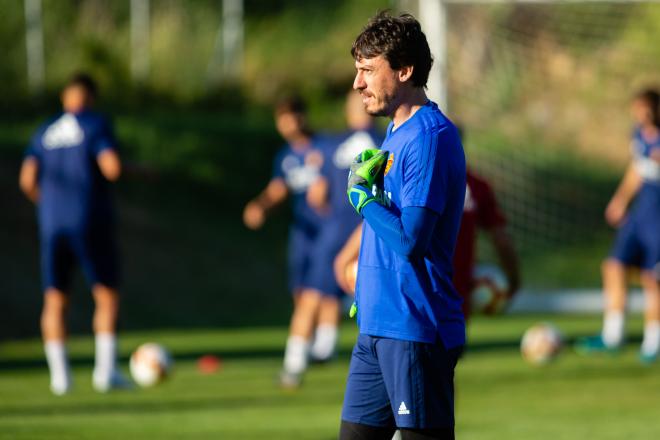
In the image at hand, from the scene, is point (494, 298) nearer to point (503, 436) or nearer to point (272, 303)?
point (503, 436)

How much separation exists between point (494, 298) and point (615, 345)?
537 centimetres

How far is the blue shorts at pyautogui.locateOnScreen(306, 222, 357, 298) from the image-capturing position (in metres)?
11.4

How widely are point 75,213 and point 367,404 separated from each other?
222 inches

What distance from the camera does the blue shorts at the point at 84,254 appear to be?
10023 millimetres

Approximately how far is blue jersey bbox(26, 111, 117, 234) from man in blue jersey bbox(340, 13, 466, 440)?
219 inches

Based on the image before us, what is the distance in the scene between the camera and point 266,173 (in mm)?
23406

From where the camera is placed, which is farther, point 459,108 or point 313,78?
point 313,78

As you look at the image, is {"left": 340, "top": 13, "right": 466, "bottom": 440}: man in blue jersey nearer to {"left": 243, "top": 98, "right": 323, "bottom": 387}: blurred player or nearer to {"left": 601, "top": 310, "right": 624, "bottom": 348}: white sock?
{"left": 243, "top": 98, "right": 323, "bottom": 387}: blurred player

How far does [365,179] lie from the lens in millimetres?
4664

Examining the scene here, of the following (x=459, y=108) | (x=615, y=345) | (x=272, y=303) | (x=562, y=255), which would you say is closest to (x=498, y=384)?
(x=615, y=345)

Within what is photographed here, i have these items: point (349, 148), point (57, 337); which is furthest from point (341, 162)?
point (57, 337)

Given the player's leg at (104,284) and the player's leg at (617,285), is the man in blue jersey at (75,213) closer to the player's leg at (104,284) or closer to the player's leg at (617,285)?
the player's leg at (104,284)

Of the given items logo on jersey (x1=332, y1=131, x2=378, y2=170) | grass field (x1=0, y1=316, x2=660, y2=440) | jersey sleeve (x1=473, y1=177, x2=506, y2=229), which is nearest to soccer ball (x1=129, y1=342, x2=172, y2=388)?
grass field (x1=0, y1=316, x2=660, y2=440)

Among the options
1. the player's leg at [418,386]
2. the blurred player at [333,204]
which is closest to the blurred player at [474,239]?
the player's leg at [418,386]
